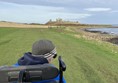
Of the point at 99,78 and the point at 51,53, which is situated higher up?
the point at 51,53

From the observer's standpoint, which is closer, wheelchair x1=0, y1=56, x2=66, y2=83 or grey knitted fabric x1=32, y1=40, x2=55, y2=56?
wheelchair x1=0, y1=56, x2=66, y2=83

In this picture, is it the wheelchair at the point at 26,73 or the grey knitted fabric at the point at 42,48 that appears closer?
the wheelchair at the point at 26,73

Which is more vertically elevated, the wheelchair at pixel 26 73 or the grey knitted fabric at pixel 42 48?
the grey knitted fabric at pixel 42 48

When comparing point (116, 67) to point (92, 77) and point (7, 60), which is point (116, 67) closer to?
point (92, 77)

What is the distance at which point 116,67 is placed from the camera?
14.2 meters

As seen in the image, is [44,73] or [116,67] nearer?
[44,73]

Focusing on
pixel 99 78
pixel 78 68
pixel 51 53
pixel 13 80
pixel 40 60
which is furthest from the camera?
pixel 78 68

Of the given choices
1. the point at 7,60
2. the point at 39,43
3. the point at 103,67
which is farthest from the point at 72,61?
the point at 39,43

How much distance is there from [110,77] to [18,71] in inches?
368

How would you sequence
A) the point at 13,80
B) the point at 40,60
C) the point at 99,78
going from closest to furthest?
1. the point at 13,80
2. the point at 40,60
3. the point at 99,78

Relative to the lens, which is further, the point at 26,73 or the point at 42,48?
the point at 42,48

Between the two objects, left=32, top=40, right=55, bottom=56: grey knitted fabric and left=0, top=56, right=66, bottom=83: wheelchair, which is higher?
left=32, top=40, right=55, bottom=56: grey knitted fabric

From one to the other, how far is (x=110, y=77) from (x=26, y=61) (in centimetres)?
904

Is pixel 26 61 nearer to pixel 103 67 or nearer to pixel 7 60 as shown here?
pixel 103 67
